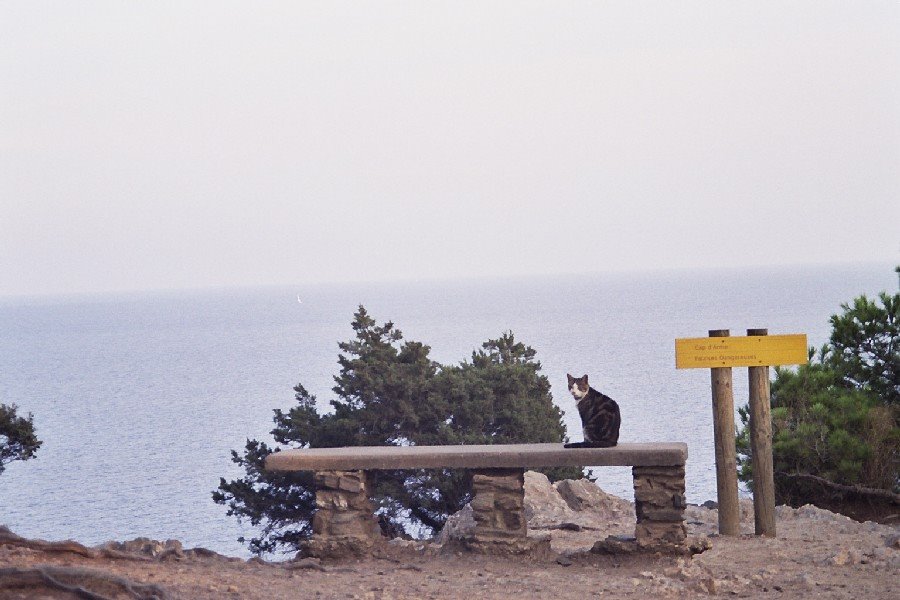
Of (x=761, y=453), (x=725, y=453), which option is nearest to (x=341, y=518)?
(x=725, y=453)

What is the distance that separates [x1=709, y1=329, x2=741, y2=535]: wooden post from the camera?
1060 centimetres

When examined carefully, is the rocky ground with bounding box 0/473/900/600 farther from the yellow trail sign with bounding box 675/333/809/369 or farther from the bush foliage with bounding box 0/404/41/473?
the bush foliage with bounding box 0/404/41/473

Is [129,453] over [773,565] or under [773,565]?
under

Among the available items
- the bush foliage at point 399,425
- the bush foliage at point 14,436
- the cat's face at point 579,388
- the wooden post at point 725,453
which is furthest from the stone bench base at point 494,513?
the bush foliage at point 14,436

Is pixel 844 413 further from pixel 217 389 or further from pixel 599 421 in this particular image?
pixel 217 389

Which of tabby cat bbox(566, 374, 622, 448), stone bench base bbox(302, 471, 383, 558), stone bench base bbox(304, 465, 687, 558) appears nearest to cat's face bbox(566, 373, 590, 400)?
tabby cat bbox(566, 374, 622, 448)

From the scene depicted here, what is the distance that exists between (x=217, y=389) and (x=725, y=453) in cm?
5943

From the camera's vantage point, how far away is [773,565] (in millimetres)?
9211

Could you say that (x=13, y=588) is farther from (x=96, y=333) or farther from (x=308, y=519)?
(x=96, y=333)

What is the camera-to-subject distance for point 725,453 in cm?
1058

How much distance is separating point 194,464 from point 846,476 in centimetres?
3527

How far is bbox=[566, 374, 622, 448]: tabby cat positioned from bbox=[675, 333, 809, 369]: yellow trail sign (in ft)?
3.44

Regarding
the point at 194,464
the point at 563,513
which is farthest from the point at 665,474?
the point at 194,464

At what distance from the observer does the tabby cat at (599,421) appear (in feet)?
31.9
